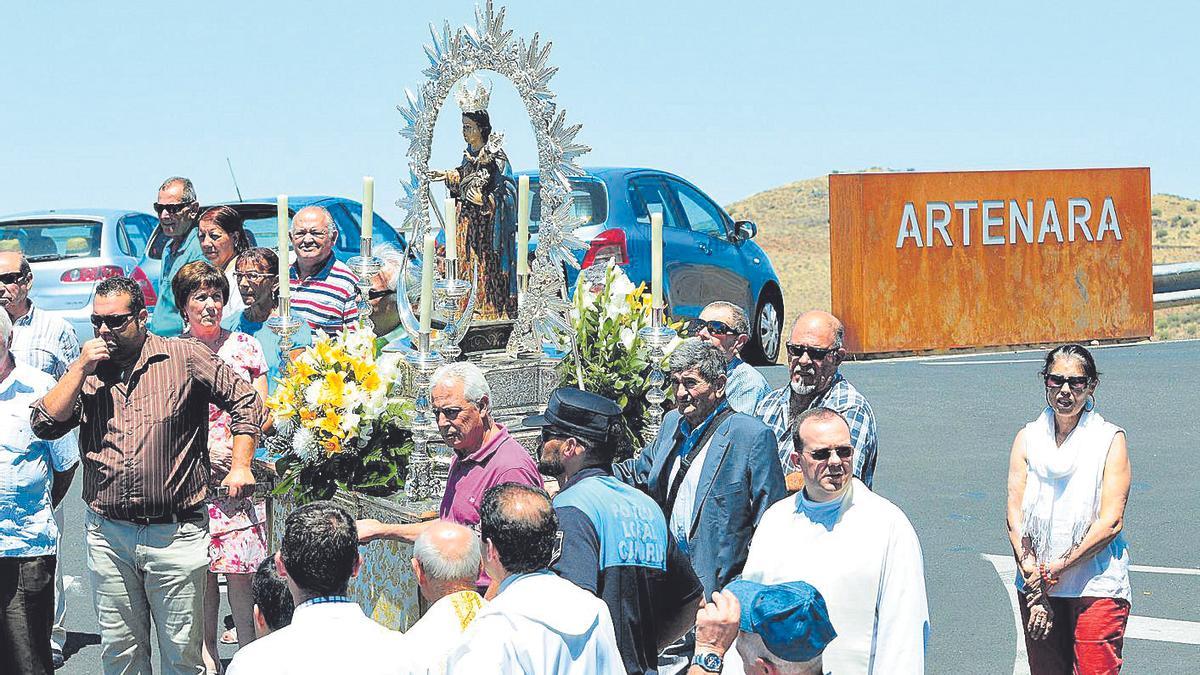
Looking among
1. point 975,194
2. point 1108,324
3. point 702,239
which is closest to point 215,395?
point 702,239

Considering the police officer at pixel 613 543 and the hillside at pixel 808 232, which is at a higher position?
the hillside at pixel 808 232

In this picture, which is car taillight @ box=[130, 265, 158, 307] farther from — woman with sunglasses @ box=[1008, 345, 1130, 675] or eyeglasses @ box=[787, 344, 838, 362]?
woman with sunglasses @ box=[1008, 345, 1130, 675]

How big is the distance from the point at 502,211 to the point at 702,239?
876 cm

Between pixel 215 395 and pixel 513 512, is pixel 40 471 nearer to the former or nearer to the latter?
pixel 215 395

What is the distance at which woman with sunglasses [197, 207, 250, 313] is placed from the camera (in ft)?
26.9

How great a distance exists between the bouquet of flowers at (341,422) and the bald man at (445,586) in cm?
203

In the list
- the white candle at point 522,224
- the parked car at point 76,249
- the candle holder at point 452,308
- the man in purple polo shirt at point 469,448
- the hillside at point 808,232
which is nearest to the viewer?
the man in purple polo shirt at point 469,448

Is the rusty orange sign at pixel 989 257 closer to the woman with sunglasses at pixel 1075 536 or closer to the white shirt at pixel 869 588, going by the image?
the woman with sunglasses at pixel 1075 536

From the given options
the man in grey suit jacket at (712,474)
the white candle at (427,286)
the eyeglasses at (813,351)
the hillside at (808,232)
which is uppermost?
the hillside at (808,232)

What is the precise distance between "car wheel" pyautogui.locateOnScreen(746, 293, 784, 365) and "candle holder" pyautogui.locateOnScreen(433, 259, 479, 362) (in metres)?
9.95

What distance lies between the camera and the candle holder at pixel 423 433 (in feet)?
20.1

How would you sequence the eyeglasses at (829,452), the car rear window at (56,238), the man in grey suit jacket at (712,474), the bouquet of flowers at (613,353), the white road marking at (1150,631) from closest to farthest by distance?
the eyeglasses at (829,452) → the man in grey suit jacket at (712,474) → the bouquet of flowers at (613,353) → the white road marking at (1150,631) → the car rear window at (56,238)

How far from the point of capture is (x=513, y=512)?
160 inches

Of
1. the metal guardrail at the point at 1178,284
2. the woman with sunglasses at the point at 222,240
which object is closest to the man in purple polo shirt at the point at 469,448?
the woman with sunglasses at the point at 222,240
